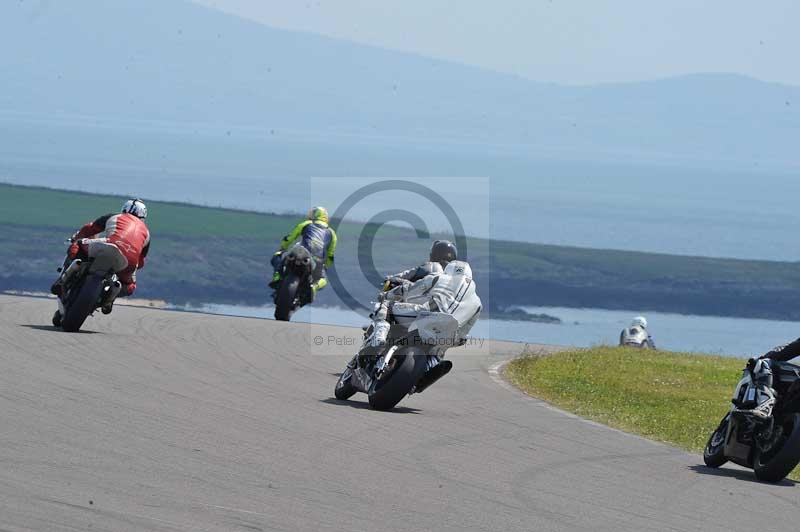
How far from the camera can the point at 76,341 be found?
17.2 metres

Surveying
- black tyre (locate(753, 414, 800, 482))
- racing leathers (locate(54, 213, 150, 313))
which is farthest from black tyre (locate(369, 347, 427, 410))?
racing leathers (locate(54, 213, 150, 313))

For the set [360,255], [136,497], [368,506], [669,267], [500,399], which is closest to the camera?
[136,497]

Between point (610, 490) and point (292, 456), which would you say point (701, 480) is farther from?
point (292, 456)

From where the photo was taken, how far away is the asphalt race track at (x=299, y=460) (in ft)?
27.5

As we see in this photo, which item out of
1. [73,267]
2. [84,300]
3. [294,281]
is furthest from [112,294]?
[294,281]

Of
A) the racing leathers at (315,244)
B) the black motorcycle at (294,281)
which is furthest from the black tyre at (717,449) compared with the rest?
the racing leathers at (315,244)

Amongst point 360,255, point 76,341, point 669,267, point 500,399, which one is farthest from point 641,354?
point 669,267

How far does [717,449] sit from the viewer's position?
40.7ft

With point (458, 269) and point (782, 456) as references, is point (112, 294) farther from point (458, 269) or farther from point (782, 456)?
point (782, 456)

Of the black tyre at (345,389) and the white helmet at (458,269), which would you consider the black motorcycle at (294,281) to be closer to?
the black tyre at (345,389)

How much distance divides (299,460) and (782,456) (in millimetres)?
3782

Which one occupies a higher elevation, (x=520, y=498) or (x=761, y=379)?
(x=761, y=379)

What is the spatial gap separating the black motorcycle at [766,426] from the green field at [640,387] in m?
0.97

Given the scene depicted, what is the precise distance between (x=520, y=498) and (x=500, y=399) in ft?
22.8
